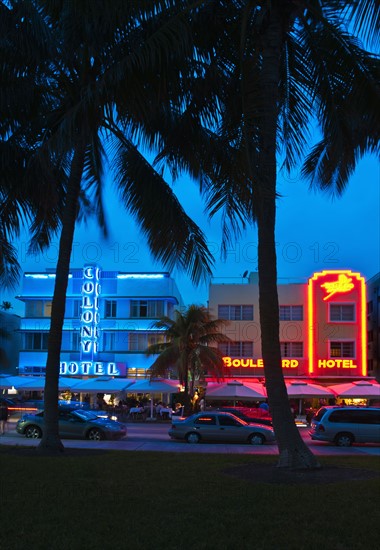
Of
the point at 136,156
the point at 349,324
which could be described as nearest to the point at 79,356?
the point at 349,324

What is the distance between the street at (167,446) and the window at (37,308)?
2060cm

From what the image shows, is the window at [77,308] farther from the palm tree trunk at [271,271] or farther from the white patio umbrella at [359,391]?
the palm tree trunk at [271,271]

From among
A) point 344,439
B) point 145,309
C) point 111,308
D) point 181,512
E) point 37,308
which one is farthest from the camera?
point 37,308

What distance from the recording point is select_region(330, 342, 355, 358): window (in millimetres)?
44844

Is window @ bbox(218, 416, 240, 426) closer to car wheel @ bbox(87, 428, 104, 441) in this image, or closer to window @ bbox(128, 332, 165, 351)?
car wheel @ bbox(87, 428, 104, 441)

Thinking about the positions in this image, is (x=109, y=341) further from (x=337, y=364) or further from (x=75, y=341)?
(x=337, y=364)

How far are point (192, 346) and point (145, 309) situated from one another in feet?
37.5

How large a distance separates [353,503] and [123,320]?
1733 inches

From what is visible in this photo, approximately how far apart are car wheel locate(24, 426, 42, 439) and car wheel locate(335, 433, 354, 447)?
41.1ft

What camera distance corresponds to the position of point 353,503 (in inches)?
334

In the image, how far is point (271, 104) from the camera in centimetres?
1211

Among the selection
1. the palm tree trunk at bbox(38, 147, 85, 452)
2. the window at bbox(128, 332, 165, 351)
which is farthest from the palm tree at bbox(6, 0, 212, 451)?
the window at bbox(128, 332, 165, 351)

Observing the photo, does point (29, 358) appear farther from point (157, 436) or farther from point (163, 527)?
point (163, 527)

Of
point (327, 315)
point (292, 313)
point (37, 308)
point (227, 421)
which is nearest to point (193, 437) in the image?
point (227, 421)
